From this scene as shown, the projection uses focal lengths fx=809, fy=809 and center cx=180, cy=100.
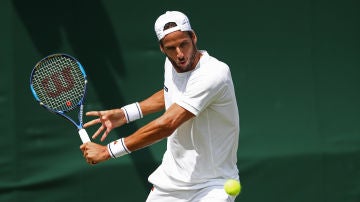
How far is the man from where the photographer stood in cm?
469

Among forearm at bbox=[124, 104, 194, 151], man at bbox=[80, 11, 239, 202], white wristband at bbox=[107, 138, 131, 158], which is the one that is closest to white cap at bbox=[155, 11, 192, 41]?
man at bbox=[80, 11, 239, 202]

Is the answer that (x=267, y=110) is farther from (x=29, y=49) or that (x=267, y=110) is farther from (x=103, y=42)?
(x=29, y=49)

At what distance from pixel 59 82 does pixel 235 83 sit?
1.63 meters

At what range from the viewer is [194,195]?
16.3 feet

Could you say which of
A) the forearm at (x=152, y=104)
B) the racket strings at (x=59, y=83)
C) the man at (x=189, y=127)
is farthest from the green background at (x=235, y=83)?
the man at (x=189, y=127)

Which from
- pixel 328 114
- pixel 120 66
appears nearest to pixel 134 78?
pixel 120 66

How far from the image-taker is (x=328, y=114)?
22.0 ft

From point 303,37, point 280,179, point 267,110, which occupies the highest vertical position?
point 303,37

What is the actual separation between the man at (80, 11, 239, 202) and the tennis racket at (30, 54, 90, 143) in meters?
0.40

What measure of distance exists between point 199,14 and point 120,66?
747 millimetres

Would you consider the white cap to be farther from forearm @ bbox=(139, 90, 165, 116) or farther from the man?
forearm @ bbox=(139, 90, 165, 116)

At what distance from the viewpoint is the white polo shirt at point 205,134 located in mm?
4789

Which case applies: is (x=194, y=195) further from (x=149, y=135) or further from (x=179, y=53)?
(x=179, y=53)

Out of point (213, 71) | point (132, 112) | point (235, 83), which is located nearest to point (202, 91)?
point (213, 71)
